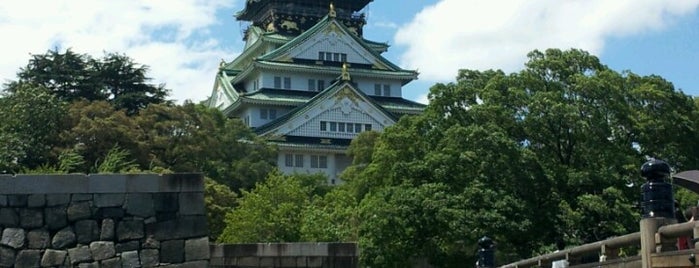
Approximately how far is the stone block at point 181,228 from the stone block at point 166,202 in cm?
16

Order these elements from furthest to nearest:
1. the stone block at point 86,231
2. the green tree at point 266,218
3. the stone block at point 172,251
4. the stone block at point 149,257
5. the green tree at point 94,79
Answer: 1. the green tree at point 94,79
2. the green tree at point 266,218
3. the stone block at point 172,251
4. the stone block at point 149,257
5. the stone block at point 86,231

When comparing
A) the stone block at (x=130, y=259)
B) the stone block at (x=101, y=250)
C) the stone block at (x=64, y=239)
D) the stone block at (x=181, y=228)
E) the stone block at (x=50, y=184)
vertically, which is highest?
the stone block at (x=50, y=184)

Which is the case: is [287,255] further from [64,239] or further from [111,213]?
[64,239]

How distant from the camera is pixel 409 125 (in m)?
30.7

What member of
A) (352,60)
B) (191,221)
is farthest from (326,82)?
(191,221)

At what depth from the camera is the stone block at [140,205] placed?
12703mm

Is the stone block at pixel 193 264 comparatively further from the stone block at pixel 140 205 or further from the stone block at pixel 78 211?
the stone block at pixel 78 211

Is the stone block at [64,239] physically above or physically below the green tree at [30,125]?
below

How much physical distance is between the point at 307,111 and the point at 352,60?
7.98 meters

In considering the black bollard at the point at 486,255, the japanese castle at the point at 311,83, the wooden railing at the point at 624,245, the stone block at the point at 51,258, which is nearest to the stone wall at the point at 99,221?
the stone block at the point at 51,258

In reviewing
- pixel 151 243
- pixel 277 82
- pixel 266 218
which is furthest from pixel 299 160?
pixel 151 243

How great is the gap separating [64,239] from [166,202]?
1.36 metres

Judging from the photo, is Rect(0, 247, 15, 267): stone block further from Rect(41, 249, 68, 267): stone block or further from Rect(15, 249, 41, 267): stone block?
Rect(41, 249, 68, 267): stone block

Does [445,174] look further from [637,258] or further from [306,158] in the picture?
[306,158]
